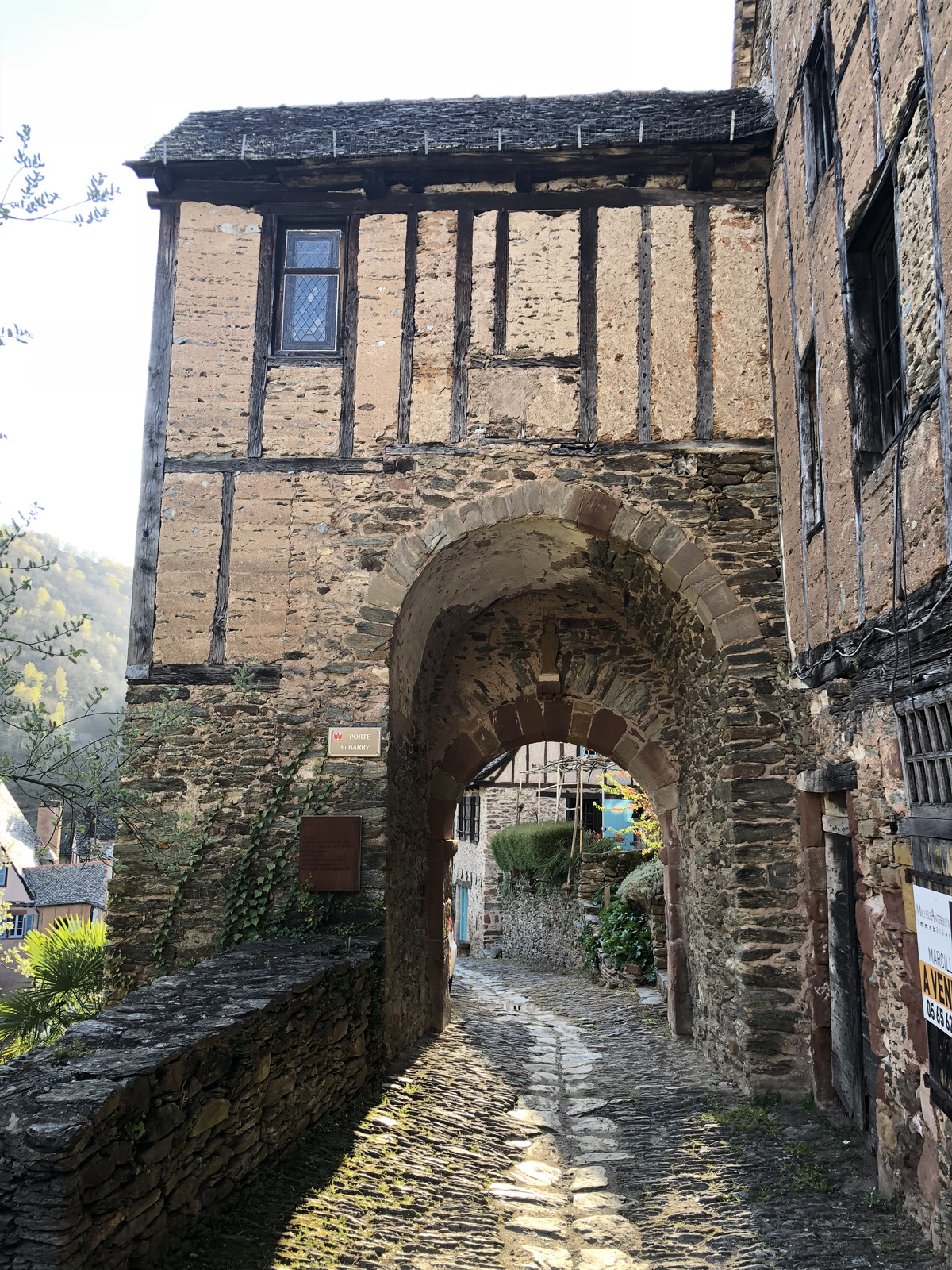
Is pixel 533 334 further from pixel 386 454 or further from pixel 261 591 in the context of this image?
pixel 261 591

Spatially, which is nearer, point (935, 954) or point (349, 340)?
point (935, 954)

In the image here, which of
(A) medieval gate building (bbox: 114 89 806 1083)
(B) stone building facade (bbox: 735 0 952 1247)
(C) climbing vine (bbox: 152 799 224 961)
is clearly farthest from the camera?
(A) medieval gate building (bbox: 114 89 806 1083)

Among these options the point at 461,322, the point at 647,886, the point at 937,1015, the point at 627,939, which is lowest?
the point at 627,939

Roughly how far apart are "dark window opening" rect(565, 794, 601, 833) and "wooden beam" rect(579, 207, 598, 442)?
1237 cm

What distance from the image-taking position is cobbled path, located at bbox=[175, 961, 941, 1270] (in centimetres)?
352

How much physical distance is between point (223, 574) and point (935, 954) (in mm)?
4937

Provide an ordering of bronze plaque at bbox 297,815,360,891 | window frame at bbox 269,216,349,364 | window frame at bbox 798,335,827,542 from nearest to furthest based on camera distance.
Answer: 1. window frame at bbox 798,335,827,542
2. bronze plaque at bbox 297,815,360,891
3. window frame at bbox 269,216,349,364

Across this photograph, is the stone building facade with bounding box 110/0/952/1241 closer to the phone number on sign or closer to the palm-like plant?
the palm-like plant

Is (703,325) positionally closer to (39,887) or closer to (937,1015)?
(937,1015)

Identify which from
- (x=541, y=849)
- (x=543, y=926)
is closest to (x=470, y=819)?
(x=541, y=849)

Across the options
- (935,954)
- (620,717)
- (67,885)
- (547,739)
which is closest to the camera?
(935,954)

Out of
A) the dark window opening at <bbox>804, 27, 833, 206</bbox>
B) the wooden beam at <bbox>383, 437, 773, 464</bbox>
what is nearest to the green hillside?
the wooden beam at <bbox>383, 437, 773, 464</bbox>

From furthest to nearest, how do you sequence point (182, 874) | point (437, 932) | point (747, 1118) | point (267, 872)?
A: point (437, 932) → point (182, 874) → point (267, 872) → point (747, 1118)

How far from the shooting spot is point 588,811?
18.2m
